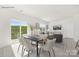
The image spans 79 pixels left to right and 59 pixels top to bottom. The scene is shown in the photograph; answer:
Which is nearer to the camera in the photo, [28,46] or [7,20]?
[7,20]

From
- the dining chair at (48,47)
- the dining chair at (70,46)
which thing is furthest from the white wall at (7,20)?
the dining chair at (70,46)

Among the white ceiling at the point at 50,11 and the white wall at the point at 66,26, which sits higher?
the white ceiling at the point at 50,11

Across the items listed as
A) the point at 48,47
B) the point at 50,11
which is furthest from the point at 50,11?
the point at 48,47

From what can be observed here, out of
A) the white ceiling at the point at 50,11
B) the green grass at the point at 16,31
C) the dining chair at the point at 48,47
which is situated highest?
the white ceiling at the point at 50,11

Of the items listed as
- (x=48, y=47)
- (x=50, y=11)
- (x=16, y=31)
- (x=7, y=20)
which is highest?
(x=50, y=11)

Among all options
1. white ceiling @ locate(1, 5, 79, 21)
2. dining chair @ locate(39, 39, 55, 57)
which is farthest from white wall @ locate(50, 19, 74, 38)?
dining chair @ locate(39, 39, 55, 57)

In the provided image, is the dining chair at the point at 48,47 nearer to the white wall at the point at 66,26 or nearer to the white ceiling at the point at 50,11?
the white wall at the point at 66,26

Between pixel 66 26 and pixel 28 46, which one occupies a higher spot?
pixel 66 26

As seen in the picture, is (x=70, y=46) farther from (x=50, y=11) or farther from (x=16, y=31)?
(x=16, y=31)

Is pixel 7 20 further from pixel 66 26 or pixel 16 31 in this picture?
pixel 66 26

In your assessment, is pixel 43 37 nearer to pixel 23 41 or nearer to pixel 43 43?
pixel 43 43
